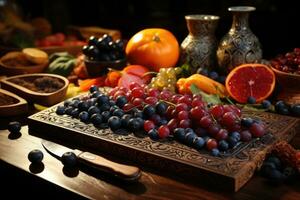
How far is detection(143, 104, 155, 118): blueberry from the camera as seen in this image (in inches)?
48.3

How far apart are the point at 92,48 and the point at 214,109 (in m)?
0.81

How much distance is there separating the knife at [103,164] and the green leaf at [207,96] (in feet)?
1.46

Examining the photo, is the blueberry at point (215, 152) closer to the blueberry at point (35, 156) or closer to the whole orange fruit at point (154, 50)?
the blueberry at point (35, 156)

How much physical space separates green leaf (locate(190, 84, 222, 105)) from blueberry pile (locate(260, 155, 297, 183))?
368mm

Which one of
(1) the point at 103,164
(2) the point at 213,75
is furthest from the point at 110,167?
(2) the point at 213,75

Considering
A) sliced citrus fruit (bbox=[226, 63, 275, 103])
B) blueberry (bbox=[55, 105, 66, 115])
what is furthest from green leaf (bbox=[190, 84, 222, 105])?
blueberry (bbox=[55, 105, 66, 115])

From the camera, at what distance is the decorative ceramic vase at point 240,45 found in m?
1.62

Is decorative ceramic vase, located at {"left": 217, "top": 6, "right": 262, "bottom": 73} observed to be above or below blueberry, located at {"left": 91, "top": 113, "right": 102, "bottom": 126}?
above

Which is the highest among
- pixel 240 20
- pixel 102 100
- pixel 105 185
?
pixel 240 20

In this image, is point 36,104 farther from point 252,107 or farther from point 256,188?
point 256,188

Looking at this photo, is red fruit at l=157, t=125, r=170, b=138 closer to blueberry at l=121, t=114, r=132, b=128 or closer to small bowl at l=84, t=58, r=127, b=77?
blueberry at l=121, t=114, r=132, b=128

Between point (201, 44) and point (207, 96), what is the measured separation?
352mm

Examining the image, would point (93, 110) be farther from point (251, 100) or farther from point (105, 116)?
point (251, 100)

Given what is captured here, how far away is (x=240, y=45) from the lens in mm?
1615
